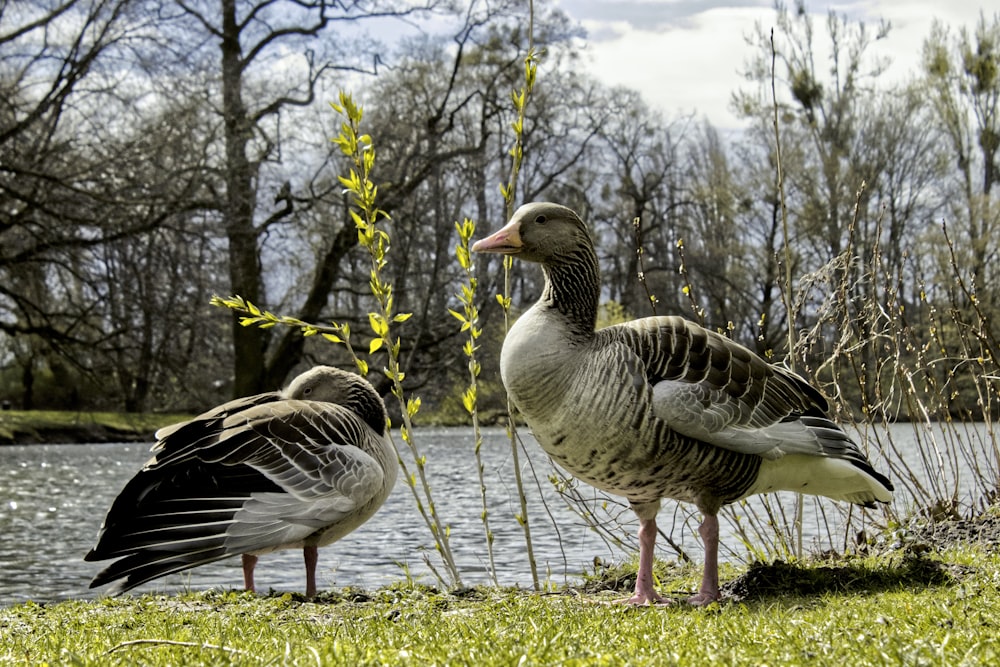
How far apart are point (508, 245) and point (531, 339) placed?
0.68m

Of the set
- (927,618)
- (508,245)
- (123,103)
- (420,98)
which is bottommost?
(927,618)

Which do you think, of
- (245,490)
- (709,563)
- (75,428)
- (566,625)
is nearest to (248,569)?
(245,490)

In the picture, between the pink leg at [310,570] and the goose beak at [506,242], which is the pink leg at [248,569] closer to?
the pink leg at [310,570]

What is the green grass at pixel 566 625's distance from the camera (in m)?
3.24

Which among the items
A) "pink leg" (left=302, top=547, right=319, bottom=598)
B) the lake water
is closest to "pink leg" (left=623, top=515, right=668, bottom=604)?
the lake water

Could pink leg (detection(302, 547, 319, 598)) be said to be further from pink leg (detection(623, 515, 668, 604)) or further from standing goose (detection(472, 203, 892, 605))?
pink leg (detection(623, 515, 668, 604))

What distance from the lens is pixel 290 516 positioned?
5.74m

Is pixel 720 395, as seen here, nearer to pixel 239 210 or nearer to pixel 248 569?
pixel 248 569

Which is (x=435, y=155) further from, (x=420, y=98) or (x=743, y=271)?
(x=743, y=271)

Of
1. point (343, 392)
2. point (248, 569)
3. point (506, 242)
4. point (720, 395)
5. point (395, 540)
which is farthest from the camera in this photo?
point (395, 540)

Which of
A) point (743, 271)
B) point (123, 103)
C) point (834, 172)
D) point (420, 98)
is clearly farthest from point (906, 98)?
point (123, 103)

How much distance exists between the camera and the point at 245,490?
5.68 m

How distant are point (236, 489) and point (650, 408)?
101 inches

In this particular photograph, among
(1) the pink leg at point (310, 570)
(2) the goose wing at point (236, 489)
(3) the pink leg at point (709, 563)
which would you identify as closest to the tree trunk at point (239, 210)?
(2) the goose wing at point (236, 489)
